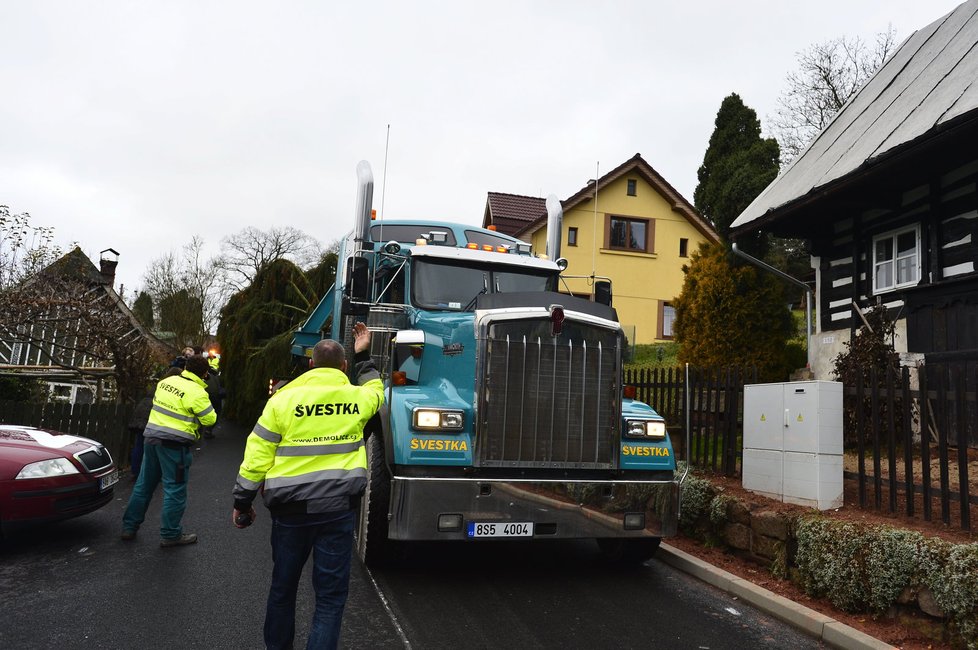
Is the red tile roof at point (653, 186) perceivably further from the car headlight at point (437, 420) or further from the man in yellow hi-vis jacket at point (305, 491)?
the man in yellow hi-vis jacket at point (305, 491)

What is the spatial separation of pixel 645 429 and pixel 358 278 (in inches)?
117

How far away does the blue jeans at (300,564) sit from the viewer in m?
3.64

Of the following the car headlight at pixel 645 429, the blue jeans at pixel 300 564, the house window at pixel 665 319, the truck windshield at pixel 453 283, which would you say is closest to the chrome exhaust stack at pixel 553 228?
the truck windshield at pixel 453 283

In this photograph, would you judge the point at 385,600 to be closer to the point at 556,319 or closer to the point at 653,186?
the point at 556,319

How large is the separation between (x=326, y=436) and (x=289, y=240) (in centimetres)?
3674

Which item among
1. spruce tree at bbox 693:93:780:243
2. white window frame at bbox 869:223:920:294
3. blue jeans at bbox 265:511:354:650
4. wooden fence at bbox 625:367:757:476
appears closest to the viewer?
blue jeans at bbox 265:511:354:650

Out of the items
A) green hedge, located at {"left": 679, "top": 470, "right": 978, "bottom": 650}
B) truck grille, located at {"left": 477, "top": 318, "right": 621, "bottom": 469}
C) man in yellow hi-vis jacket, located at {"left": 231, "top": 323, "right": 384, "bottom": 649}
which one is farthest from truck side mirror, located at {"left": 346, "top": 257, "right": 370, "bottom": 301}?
green hedge, located at {"left": 679, "top": 470, "right": 978, "bottom": 650}

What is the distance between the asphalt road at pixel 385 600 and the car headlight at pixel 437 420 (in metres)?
1.22

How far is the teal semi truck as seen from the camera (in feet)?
16.5

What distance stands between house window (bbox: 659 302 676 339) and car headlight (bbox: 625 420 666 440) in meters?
20.9

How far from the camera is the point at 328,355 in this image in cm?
404

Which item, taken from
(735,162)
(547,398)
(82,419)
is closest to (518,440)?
(547,398)

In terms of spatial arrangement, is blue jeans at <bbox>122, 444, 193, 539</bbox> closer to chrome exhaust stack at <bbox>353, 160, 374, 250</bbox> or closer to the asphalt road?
the asphalt road

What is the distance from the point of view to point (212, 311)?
37.0 m
